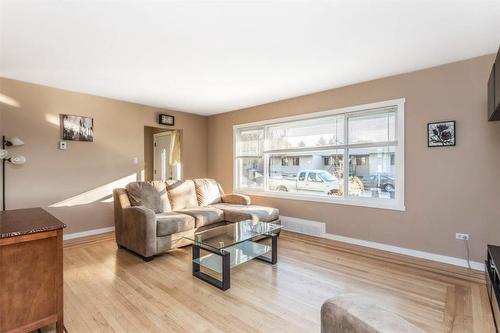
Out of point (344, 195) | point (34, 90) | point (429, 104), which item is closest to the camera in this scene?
→ point (429, 104)

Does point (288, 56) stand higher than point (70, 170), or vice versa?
point (288, 56)

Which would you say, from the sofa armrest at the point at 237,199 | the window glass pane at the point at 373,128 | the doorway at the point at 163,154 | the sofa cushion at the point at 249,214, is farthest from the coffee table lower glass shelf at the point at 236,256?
the doorway at the point at 163,154

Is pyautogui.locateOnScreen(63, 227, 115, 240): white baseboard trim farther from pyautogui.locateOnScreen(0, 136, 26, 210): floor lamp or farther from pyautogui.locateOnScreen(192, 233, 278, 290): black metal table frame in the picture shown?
pyautogui.locateOnScreen(192, 233, 278, 290): black metal table frame

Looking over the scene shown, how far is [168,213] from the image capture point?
3.60 m

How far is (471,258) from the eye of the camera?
9.32 feet

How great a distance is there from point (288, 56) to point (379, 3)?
3.44 feet

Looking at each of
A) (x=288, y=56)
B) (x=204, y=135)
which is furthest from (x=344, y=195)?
(x=204, y=135)

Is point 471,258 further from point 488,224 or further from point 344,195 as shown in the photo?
point 344,195

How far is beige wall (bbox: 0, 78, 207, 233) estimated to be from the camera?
3.53 m

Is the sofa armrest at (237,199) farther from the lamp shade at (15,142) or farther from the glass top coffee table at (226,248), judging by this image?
the lamp shade at (15,142)

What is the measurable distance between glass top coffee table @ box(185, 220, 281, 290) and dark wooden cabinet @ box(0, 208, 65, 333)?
1.19 meters

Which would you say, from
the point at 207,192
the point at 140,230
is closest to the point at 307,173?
the point at 207,192

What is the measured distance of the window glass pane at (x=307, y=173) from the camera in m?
4.05

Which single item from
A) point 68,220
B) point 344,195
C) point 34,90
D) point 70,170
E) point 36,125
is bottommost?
point 68,220
